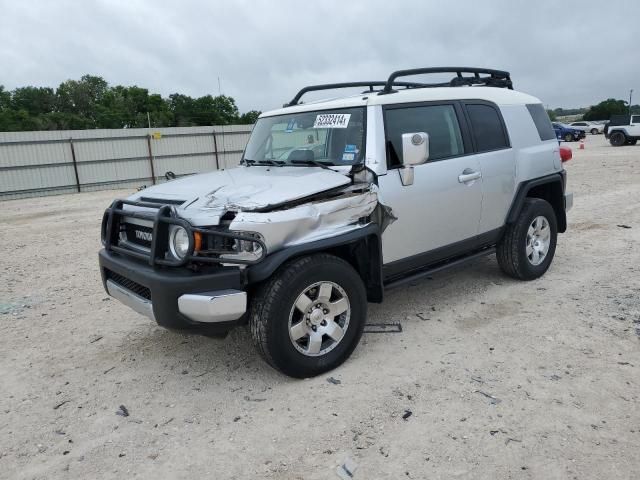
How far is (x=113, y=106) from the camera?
2334 inches

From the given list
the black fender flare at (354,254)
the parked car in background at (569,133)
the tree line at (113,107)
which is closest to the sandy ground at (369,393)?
the black fender flare at (354,254)

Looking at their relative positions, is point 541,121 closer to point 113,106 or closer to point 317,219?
point 317,219

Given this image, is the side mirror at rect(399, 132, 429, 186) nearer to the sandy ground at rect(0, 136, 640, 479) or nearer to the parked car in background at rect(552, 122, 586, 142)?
the sandy ground at rect(0, 136, 640, 479)

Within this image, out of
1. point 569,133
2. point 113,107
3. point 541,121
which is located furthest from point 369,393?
point 113,107

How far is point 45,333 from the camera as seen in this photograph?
4711mm

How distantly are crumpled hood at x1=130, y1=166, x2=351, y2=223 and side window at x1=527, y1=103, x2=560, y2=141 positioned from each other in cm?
280

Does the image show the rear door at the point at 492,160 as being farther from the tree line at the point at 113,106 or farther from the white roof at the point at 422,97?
the tree line at the point at 113,106

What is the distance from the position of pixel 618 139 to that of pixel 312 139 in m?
28.6

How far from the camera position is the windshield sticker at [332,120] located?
412 cm

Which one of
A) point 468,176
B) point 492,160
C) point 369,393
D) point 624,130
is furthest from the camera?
point 624,130

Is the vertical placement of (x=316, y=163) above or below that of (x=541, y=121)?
below

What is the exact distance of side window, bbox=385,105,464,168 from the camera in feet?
13.3

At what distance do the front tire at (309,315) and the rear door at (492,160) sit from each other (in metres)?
1.80

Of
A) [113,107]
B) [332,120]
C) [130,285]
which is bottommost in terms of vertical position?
[130,285]
